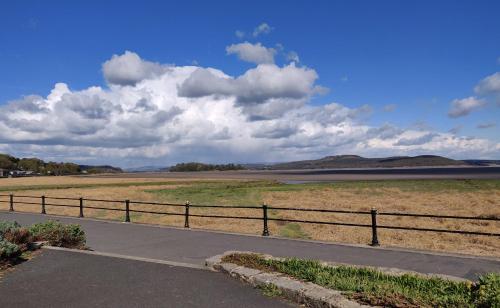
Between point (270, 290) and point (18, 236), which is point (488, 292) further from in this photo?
point (18, 236)

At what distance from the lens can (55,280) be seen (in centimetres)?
809

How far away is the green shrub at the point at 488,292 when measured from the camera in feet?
16.9

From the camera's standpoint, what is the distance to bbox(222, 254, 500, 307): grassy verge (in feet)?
18.2

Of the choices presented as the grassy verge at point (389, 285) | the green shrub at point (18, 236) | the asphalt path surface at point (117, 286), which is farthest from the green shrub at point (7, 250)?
the grassy verge at point (389, 285)

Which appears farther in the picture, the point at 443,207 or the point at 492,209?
the point at 443,207

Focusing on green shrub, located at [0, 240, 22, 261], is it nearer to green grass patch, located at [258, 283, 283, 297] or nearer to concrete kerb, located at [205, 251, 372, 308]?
concrete kerb, located at [205, 251, 372, 308]

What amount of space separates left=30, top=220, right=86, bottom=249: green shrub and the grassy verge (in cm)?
492

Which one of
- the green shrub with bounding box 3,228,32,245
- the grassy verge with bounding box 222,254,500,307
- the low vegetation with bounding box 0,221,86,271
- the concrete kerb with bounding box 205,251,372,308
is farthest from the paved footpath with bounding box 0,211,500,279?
the concrete kerb with bounding box 205,251,372,308

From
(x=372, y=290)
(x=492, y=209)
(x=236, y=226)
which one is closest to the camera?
(x=372, y=290)

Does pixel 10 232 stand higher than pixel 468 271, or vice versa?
pixel 10 232

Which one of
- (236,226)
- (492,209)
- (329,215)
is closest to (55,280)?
(236,226)

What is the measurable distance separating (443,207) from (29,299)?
3146cm

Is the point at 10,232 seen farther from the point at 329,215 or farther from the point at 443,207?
Result: the point at 443,207

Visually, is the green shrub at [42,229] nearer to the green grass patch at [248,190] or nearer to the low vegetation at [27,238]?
the low vegetation at [27,238]
